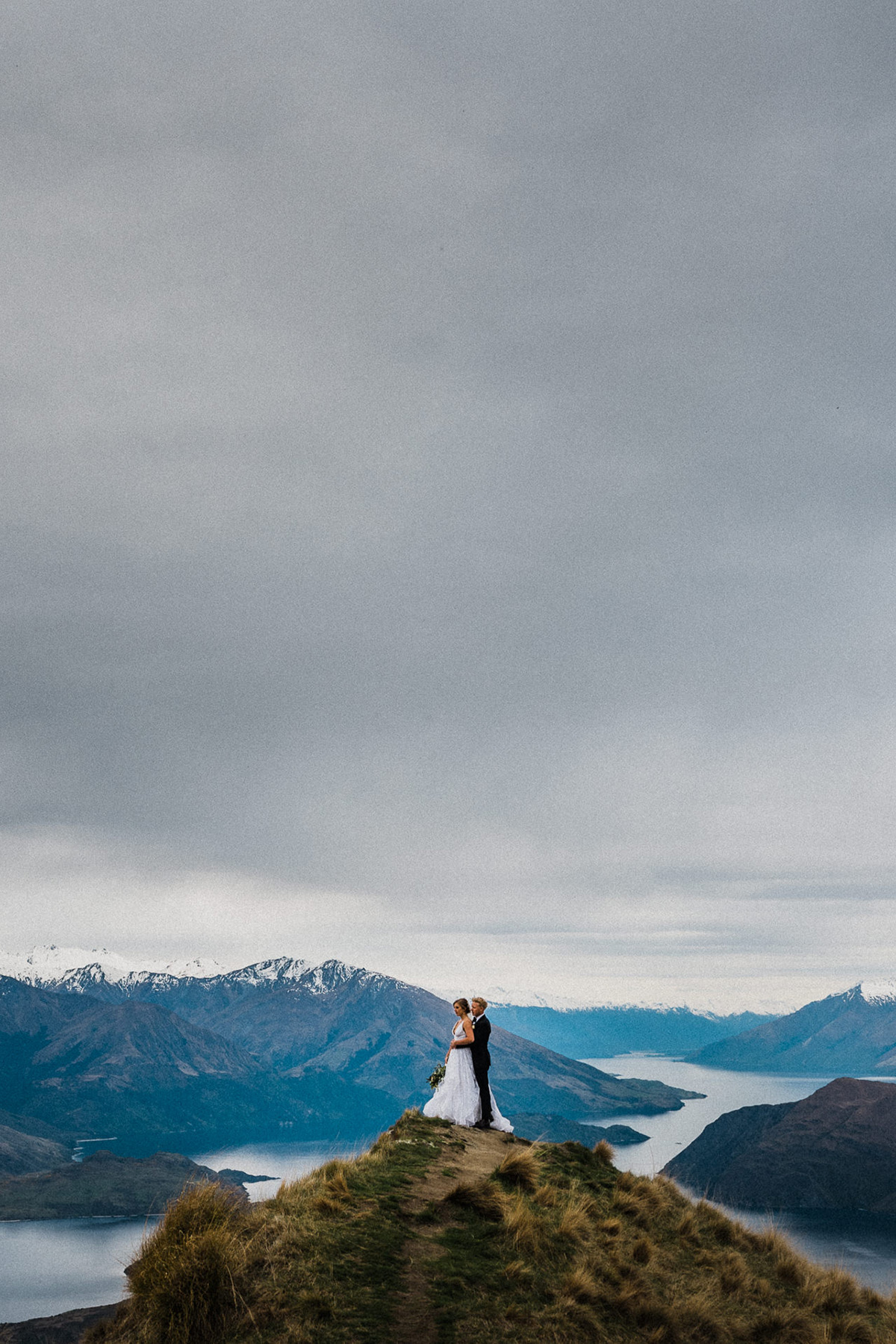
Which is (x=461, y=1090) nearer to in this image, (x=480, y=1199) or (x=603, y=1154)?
(x=603, y=1154)

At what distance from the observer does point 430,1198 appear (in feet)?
61.3

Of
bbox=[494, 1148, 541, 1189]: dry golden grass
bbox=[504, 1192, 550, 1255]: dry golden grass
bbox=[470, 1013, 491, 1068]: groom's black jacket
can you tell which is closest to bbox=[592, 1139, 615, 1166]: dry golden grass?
bbox=[470, 1013, 491, 1068]: groom's black jacket

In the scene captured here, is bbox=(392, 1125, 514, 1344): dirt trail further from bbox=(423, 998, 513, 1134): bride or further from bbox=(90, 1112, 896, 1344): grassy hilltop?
bbox=(423, 998, 513, 1134): bride

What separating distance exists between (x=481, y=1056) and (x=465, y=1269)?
12.7 m

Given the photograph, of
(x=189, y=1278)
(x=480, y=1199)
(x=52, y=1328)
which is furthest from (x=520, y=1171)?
(x=52, y=1328)

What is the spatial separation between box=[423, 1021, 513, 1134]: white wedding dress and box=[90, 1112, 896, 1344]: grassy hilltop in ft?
11.8

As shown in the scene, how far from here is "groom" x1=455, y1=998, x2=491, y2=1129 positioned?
27642mm

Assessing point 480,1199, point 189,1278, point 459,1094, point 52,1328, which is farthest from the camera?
point 52,1328

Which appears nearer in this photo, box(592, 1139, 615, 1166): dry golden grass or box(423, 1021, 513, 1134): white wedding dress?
box(592, 1139, 615, 1166): dry golden grass

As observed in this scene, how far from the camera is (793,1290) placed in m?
20.9

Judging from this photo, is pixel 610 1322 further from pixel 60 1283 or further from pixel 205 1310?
pixel 60 1283

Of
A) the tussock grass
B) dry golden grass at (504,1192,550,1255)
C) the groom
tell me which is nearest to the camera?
the tussock grass

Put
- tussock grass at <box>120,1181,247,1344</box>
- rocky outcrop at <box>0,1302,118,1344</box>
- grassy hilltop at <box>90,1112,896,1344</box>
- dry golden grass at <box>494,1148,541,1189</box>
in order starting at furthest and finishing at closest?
rocky outcrop at <box>0,1302,118,1344</box> → dry golden grass at <box>494,1148,541,1189</box> → grassy hilltop at <box>90,1112,896,1344</box> → tussock grass at <box>120,1181,247,1344</box>

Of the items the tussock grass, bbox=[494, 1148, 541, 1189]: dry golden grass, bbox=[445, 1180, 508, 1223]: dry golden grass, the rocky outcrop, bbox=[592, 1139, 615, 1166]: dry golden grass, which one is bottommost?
the rocky outcrop
